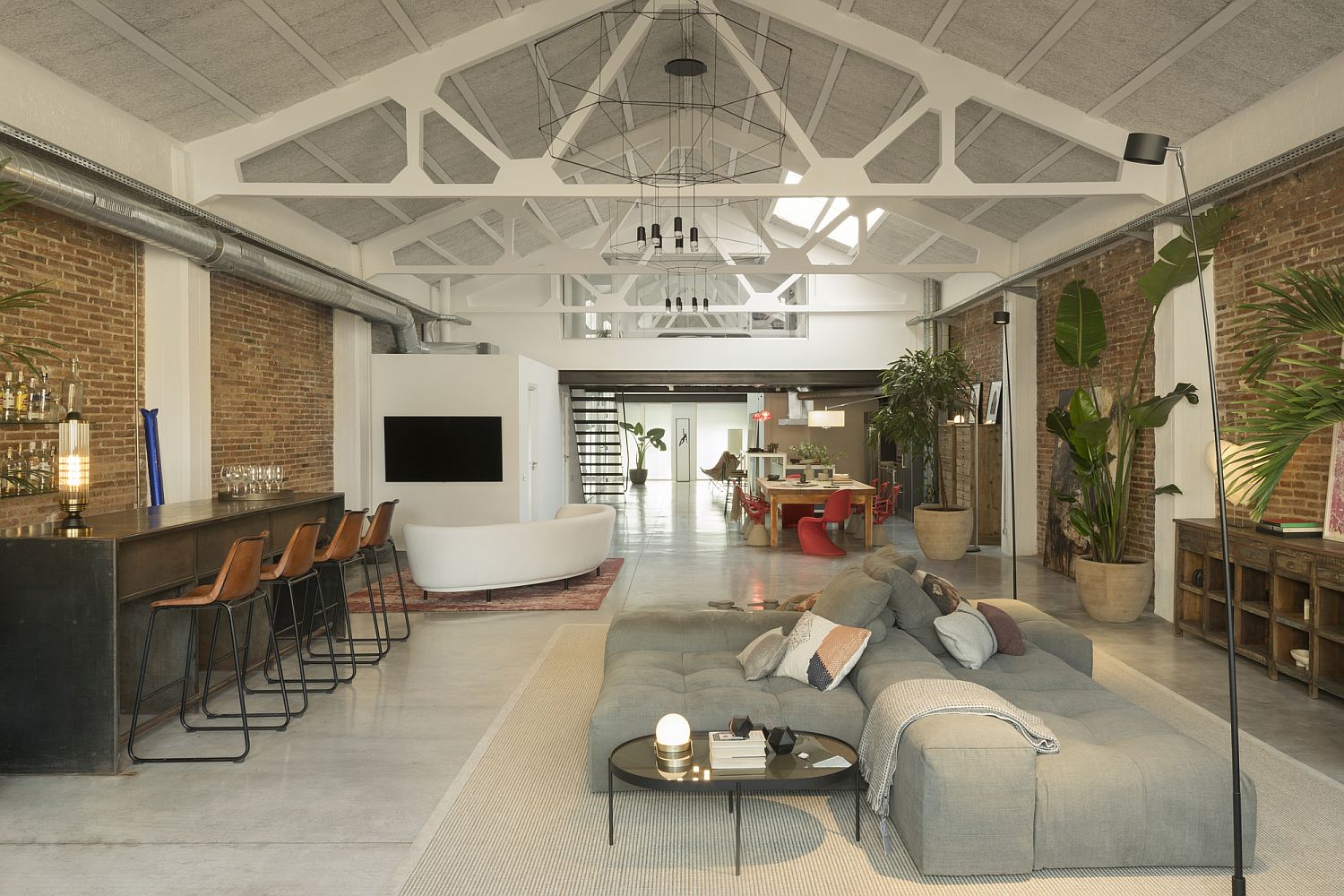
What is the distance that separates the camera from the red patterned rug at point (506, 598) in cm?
820

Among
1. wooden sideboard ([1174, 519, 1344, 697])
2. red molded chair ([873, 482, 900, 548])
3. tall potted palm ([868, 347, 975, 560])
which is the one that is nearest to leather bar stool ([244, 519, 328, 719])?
wooden sideboard ([1174, 519, 1344, 697])

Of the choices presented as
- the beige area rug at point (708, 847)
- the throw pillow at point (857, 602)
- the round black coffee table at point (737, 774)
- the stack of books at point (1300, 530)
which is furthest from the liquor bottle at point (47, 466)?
the stack of books at point (1300, 530)

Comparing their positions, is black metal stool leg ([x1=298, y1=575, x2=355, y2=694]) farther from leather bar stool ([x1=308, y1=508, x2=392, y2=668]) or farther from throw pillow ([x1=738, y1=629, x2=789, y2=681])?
throw pillow ([x1=738, y1=629, x2=789, y2=681])

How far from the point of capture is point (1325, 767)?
430 cm

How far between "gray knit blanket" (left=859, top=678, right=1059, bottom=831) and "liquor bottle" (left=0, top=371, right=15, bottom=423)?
4.93 meters

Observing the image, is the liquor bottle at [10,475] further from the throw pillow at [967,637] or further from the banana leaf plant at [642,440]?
the banana leaf plant at [642,440]

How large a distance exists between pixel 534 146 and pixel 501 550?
191 inches

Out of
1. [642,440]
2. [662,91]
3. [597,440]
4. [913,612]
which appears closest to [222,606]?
[913,612]

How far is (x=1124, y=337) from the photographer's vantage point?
8.84 meters

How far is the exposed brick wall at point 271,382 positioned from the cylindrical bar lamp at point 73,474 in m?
3.37

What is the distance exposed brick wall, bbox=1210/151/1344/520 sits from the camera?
5.86m

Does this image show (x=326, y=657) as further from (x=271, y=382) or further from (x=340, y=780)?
(x=271, y=382)

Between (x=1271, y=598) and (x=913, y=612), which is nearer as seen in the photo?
(x=913, y=612)

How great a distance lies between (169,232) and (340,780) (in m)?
4.39
